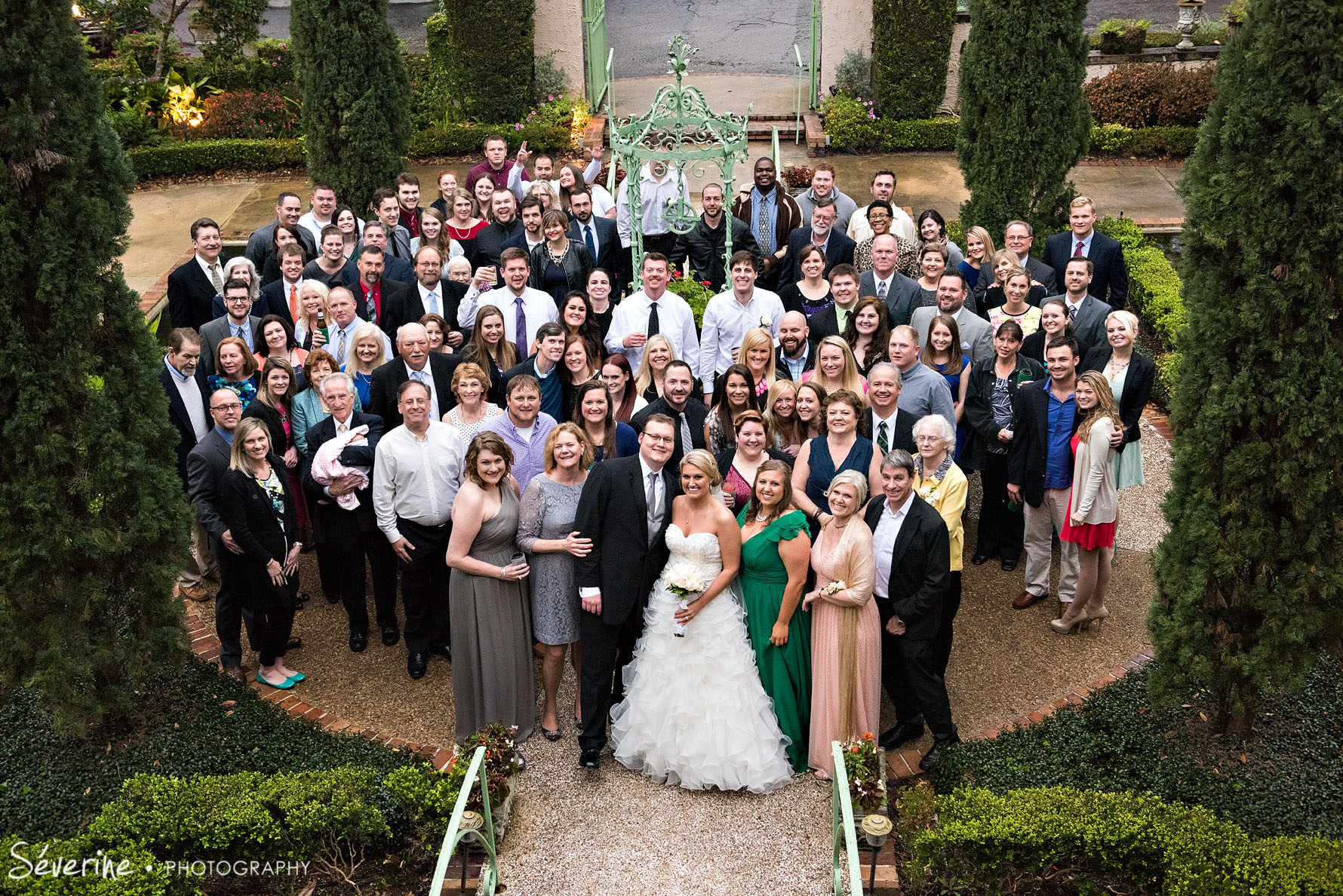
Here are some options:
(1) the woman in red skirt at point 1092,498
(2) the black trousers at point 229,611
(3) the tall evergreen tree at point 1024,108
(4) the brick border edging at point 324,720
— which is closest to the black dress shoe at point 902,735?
(1) the woman in red skirt at point 1092,498

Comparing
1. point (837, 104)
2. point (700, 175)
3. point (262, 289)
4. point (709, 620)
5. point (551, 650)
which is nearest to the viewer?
point (709, 620)

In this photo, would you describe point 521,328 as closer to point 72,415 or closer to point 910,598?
point 72,415

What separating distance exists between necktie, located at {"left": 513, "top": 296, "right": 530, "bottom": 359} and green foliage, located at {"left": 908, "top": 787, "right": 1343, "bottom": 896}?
4.74 meters

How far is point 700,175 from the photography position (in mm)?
11609

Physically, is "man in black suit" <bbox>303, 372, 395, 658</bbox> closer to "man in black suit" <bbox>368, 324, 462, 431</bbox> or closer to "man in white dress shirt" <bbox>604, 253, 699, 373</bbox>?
"man in black suit" <bbox>368, 324, 462, 431</bbox>

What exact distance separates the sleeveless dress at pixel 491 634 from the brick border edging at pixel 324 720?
245mm

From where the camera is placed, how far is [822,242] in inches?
414

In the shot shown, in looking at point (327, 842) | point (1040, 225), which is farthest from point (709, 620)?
point (1040, 225)

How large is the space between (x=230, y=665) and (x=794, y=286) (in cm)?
518

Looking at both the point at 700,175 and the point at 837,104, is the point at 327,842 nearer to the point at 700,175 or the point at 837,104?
the point at 700,175

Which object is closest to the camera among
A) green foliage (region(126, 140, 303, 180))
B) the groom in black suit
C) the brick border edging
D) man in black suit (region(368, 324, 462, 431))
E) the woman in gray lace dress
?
the groom in black suit

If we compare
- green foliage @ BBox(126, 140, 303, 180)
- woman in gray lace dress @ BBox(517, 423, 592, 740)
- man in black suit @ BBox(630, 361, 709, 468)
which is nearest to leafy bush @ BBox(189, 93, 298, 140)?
green foliage @ BBox(126, 140, 303, 180)

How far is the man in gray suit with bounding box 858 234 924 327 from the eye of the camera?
9.34 metres

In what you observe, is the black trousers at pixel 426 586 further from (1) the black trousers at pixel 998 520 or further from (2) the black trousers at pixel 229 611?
(1) the black trousers at pixel 998 520
